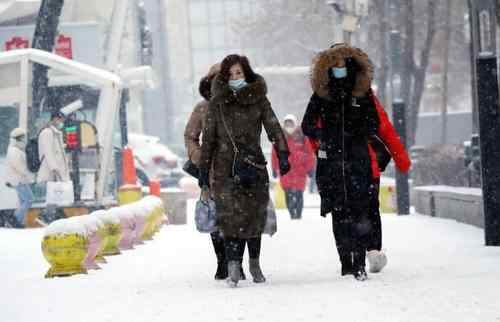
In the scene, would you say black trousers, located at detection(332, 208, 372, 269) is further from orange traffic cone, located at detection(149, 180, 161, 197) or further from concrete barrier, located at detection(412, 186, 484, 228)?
orange traffic cone, located at detection(149, 180, 161, 197)

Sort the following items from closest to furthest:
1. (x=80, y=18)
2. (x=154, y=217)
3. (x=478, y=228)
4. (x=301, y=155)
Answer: (x=478, y=228)
(x=154, y=217)
(x=301, y=155)
(x=80, y=18)

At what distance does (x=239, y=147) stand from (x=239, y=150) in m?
0.02

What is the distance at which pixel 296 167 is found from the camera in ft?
56.9

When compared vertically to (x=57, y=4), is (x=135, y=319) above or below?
below

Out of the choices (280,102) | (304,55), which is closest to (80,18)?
(304,55)

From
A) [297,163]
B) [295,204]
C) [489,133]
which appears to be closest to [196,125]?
[489,133]

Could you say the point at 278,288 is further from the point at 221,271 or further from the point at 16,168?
the point at 16,168

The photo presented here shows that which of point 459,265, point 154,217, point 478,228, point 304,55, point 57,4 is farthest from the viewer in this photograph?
point 304,55

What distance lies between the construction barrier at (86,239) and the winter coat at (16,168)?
578 centimetres

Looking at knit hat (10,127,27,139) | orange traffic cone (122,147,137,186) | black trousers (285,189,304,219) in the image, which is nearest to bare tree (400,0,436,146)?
orange traffic cone (122,147,137,186)

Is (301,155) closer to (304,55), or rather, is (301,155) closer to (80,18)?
(80,18)

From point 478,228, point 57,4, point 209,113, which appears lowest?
point 478,228

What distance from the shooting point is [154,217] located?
51.3 ft

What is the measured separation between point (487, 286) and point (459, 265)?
196 centimetres
